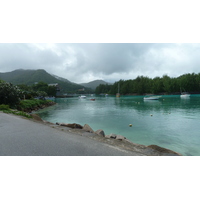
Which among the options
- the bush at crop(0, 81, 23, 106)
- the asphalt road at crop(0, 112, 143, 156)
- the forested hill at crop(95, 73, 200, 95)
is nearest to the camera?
the asphalt road at crop(0, 112, 143, 156)

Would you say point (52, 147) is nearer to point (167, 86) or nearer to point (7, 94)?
point (7, 94)

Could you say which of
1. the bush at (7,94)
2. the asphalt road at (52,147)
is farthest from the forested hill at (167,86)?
the asphalt road at (52,147)

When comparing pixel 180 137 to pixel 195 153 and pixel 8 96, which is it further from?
pixel 8 96

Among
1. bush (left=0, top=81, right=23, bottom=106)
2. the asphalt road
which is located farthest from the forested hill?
the asphalt road

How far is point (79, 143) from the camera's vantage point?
14.8 feet

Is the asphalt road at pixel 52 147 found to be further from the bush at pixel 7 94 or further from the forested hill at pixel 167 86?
the forested hill at pixel 167 86

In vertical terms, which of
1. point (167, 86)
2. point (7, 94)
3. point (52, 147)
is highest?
point (167, 86)

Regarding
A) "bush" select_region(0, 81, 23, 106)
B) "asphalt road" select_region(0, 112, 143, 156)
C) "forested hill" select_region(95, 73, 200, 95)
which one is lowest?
"asphalt road" select_region(0, 112, 143, 156)

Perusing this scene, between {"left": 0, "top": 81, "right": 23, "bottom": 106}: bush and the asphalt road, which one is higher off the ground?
{"left": 0, "top": 81, "right": 23, "bottom": 106}: bush

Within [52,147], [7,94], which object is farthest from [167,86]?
[52,147]

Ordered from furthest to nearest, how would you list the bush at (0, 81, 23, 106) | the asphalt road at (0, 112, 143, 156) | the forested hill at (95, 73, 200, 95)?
the forested hill at (95, 73, 200, 95), the bush at (0, 81, 23, 106), the asphalt road at (0, 112, 143, 156)

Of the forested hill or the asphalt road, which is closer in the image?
the asphalt road

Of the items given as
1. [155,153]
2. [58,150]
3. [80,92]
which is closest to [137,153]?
[155,153]

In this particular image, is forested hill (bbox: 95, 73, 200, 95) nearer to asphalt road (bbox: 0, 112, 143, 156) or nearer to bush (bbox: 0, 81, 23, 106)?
bush (bbox: 0, 81, 23, 106)
